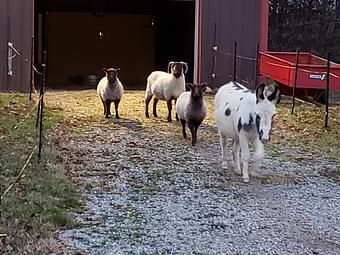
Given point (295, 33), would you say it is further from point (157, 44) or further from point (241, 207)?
point (241, 207)

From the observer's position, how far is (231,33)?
17547 mm

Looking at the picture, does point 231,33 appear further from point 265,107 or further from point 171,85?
point 265,107

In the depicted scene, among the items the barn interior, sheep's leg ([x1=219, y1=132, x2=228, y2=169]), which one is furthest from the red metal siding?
sheep's leg ([x1=219, y1=132, x2=228, y2=169])

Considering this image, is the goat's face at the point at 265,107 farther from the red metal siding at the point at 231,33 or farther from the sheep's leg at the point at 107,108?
the red metal siding at the point at 231,33

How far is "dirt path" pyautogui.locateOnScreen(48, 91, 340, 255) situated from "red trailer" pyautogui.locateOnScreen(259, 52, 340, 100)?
15.9 ft

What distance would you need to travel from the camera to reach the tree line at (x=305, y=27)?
25.7 metres

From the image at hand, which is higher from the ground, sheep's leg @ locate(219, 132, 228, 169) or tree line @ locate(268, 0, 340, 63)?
tree line @ locate(268, 0, 340, 63)

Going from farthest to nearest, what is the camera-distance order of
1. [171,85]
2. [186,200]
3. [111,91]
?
[111,91] → [171,85] → [186,200]

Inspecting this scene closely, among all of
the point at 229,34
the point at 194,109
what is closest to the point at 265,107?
the point at 194,109

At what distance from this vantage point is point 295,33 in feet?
85.5

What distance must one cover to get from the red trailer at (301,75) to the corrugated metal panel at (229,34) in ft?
2.45

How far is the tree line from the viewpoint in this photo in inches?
1013

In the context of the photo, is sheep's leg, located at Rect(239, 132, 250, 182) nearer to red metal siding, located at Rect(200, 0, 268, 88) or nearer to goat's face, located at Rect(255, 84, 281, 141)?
goat's face, located at Rect(255, 84, 281, 141)

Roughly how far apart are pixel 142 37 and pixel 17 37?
897 cm
